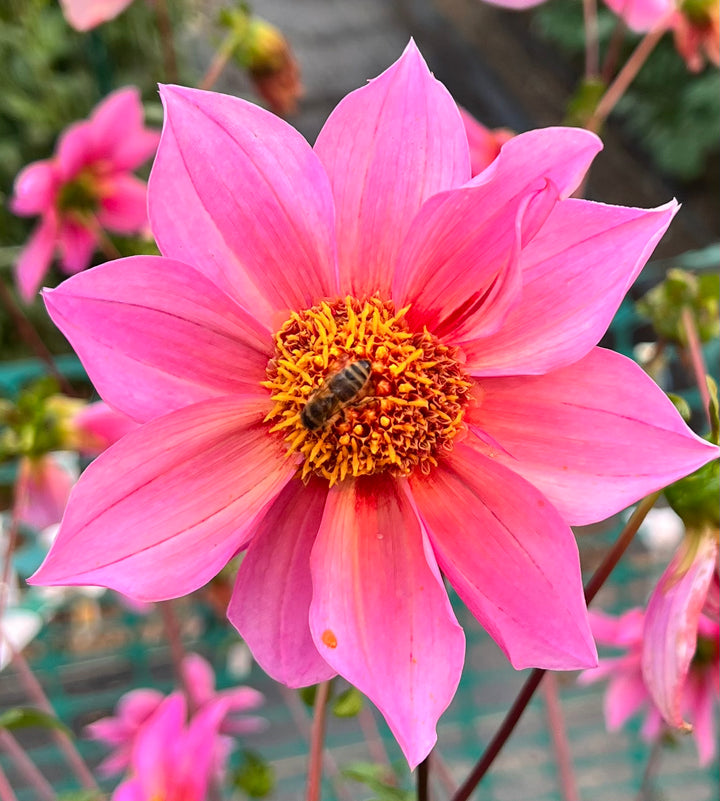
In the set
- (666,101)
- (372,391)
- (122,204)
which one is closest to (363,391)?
(372,391)

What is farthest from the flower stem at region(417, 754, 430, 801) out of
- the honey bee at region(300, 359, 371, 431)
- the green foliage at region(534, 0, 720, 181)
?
the green foliage at region(534, 0, 720, 181)

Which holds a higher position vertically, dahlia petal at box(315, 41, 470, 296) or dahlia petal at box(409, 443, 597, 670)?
dahlia petal at box(315, 41, 470, 296)

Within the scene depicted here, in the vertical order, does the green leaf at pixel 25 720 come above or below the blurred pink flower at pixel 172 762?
above

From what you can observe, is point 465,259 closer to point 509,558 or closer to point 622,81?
point 509,558

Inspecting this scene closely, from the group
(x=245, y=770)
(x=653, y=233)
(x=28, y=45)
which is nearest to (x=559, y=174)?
(x=653, y=233)

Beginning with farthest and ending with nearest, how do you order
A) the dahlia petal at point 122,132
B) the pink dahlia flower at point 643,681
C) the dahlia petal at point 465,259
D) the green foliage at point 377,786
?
the dahlia petal at point 122,132 → the pink dahlia flower at point 643,681 → the green foliage at point 377,786 → the dahlia petal at point 465,259

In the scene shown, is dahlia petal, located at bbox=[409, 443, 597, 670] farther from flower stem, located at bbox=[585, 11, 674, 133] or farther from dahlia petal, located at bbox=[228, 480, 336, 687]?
flower stem, located at bbox=[585, 11, 674, 133]

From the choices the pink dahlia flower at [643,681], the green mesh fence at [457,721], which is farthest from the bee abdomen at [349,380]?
the green mesh fence at [457,721]

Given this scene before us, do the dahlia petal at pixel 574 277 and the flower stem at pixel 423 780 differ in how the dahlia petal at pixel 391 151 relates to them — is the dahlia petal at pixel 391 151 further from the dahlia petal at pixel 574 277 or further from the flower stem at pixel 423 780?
the flower stem at pixel 423 780
